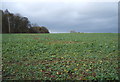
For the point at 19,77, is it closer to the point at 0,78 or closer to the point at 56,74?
the point at 0,78

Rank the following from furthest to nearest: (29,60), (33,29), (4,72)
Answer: (33,29), (29,60), (4,72)

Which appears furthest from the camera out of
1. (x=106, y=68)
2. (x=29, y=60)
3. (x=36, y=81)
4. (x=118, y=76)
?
(x=29, y=60)

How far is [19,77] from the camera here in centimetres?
356

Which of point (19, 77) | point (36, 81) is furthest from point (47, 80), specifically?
point (19, 77)

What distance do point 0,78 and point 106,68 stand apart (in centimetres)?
321

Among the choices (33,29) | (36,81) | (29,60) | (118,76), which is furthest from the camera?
(33,29)

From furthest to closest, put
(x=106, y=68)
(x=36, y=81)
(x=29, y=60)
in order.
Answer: (x=29, y=60)
(x=106, y=68)
(x=36, y=81)

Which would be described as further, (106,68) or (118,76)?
(106,68)

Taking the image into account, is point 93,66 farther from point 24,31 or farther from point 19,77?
point 24,31

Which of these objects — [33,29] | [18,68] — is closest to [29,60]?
[18,68]

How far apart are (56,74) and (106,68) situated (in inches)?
66.6

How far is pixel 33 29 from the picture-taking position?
77.9ft

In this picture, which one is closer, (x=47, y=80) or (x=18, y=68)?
(x=47, y=80)

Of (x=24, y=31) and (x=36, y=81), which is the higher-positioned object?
(x=24, y=31)
